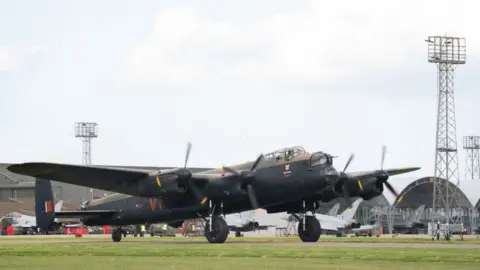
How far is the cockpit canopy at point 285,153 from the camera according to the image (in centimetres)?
5256

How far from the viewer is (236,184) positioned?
52.1 metres

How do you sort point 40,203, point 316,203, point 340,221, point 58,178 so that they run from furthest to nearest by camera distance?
1. point 340,221
2. point 40,203
3. point 316,203
4. point 58,178

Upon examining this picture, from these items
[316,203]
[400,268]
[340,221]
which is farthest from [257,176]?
[340,221]

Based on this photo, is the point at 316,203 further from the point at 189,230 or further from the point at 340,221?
the point at 189,230

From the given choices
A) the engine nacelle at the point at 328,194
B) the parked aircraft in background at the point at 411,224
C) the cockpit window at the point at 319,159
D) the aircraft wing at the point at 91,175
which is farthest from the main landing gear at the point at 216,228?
the parked aircraft in background at the point at 411,224

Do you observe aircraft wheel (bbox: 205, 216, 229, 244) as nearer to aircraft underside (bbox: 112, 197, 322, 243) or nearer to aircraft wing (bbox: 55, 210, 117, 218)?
aircraft underside (bbox: 112, 197, 322, 243)

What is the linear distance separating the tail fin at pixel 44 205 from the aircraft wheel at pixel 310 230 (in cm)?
1951

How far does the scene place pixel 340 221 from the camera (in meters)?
101

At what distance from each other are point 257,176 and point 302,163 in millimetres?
3096

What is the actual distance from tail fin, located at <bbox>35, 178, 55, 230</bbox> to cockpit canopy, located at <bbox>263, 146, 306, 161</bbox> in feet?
Answer: 60.8

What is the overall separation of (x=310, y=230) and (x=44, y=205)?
2089 centimetres

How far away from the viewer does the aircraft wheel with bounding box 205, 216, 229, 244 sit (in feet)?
171

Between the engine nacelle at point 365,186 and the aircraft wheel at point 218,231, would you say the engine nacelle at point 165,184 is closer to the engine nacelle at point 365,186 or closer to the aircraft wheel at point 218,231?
the aircraft wheel at point 218,231

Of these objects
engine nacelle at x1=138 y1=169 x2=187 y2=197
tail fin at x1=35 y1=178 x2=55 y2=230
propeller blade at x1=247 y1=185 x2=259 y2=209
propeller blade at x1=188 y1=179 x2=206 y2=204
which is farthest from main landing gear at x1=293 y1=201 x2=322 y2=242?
tail fin at x1=35 y1=178 x2=55 y2=230
